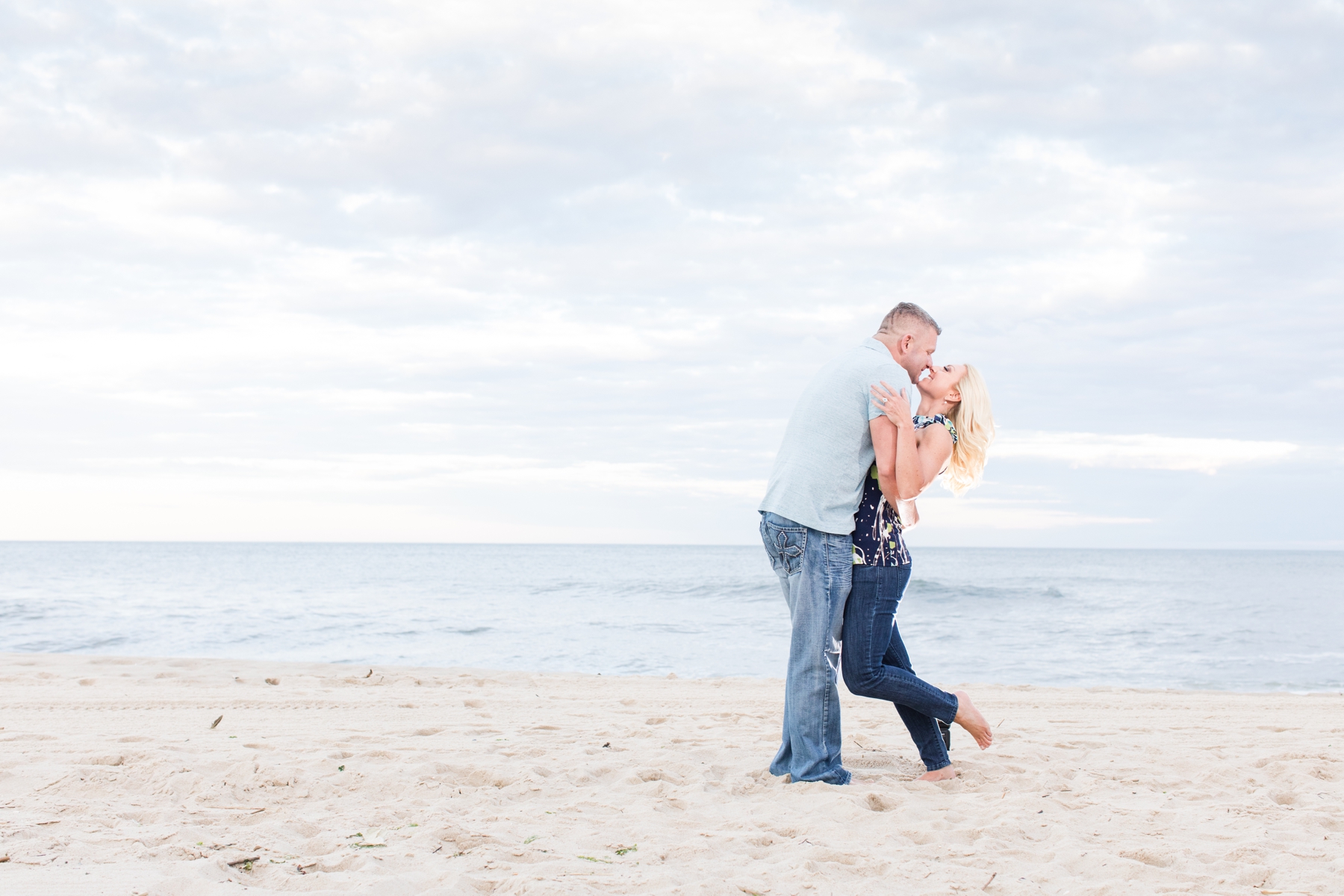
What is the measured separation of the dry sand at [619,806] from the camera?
2670mm

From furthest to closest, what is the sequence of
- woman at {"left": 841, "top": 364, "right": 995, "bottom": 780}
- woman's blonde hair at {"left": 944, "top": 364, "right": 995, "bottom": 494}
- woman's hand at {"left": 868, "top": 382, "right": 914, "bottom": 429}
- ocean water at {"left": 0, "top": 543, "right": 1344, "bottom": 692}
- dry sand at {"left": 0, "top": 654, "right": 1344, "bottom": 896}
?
ocean water at {"left": 0, "top": 543, "right": 1344, "bottom": 692} → woman's blonde hair at {"left": 944, "top": 364, "right": 995, "bottom": 494} → woman at {"left": 841, "top": 364, "right": 995, "bottom": 780} → woman's hand at {"left": 868, "top": 382, "right": 914, "bottom": 429} → dry sand at {"left": 0, "top": 654, "right": 1344, "bottom": 896}

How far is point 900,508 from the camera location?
3.69m

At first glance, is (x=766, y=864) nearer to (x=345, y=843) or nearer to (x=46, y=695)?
(x=345, y=843)

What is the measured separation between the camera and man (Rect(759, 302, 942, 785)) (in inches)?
A: 142

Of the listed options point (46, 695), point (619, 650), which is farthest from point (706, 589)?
point (46, 695)

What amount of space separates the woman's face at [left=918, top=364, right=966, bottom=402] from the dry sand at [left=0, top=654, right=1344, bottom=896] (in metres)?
1.64

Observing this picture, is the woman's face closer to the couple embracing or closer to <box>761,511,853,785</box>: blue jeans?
the couple embracing

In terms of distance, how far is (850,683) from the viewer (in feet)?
12.3

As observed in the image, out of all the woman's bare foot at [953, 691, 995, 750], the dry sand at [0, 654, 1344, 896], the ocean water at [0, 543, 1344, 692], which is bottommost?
the ocean water at [0, 543, 1344, 692]

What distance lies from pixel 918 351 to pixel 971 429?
1.30 feet

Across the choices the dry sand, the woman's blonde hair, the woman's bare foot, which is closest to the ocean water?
the dry sand

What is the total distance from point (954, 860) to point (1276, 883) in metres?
0.92

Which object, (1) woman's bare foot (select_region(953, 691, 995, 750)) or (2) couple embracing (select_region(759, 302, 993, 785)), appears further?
(1) woman's bare foot (select_region(953, 691, 995, 750))

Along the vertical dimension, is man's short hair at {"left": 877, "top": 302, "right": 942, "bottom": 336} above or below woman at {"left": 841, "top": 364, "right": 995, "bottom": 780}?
above
